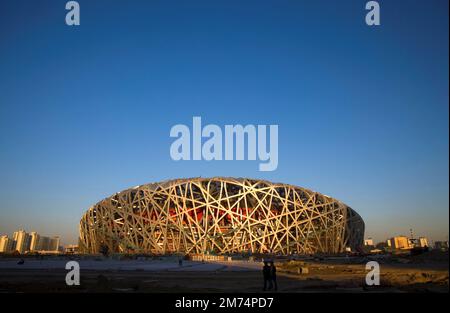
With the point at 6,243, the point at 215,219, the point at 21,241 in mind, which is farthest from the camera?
the point at 21,241

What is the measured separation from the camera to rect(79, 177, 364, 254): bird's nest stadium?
47.4 meters

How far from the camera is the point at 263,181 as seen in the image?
50.9 meters

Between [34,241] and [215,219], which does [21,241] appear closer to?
[34,241]

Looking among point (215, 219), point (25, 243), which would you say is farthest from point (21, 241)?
point (215, 219)

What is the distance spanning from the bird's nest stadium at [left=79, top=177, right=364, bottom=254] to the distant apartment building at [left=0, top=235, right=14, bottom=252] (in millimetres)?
76595

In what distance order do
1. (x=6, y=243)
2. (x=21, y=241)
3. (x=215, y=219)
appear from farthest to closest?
1. (x=21, y=241)
2. (x=6, y=243)
3. (x=215, y=219)

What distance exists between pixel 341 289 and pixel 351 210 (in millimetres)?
48077

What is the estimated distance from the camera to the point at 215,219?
47281mm

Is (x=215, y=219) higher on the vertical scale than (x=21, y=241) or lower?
higher

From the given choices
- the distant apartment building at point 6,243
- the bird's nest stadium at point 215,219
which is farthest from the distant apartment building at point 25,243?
the bird's nest stadium at point 215,219

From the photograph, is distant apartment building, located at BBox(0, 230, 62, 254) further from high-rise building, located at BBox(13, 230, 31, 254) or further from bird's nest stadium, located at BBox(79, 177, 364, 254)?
bird's nest stadium, located at BBox(79, 177, 364, 254)

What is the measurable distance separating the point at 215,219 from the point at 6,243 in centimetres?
9288
